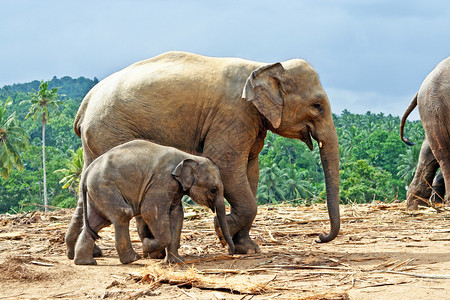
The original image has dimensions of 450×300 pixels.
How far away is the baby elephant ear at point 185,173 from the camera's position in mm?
6184

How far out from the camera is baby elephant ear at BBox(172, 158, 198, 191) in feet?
20.3

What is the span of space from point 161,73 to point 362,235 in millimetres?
3317

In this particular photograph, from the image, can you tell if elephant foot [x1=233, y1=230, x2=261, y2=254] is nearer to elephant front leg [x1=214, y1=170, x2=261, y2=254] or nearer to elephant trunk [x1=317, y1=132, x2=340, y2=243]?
elephant front leg [x1=214, y1=170, x2=261, y2=254]

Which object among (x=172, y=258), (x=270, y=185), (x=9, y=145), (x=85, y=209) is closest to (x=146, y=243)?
(x=172, y=258)

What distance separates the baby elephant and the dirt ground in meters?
0.23

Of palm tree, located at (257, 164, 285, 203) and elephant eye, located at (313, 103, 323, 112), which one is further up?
elephant eye, located at (313, 103, 323, 112)

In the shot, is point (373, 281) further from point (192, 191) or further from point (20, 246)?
point (20, 246)

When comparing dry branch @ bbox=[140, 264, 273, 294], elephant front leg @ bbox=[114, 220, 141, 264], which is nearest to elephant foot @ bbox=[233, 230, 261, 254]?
elephant front leg @ bbox=[114, 220, 141, 264]

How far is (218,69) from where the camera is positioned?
7.16 meters

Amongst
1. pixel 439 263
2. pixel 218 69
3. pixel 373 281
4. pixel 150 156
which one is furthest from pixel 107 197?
pixel 439 263

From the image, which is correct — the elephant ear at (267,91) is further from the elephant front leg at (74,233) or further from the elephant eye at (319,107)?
the elephant front leg at (74,233)

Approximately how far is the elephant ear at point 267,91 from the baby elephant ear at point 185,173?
3.35 ft

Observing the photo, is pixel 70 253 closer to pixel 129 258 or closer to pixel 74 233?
pixel 74 233

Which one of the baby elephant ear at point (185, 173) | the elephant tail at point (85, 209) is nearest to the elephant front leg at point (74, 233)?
the elephant tail at point (85, 209)
